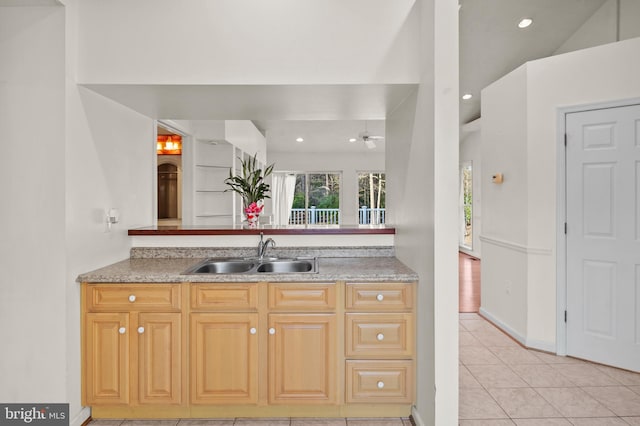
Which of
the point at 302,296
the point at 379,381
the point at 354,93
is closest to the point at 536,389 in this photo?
the point at 379,381

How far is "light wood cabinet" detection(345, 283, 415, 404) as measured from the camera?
2.20 meters

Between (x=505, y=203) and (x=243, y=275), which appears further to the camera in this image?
(x=505, y=203)

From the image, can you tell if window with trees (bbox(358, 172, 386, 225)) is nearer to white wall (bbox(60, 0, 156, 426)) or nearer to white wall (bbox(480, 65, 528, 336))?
white wall (bbox(480, 65, 528, 336))

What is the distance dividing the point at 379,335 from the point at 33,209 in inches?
83.1

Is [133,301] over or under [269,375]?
over

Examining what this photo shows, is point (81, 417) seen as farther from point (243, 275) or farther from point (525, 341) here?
point (525, 341)

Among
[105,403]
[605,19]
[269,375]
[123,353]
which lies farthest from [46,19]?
[605,19]

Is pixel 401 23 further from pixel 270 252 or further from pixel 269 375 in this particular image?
pixel 269 375

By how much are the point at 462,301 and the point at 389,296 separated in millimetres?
3127

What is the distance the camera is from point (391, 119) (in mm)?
2920

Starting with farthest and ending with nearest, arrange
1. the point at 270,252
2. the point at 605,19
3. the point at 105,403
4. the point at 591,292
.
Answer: the point at 605,19 → the point at 591,292 → the point at 270,252 → the point at 105,403

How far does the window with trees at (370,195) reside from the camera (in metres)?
9.84

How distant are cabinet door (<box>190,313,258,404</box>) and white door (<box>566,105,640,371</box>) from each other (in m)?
2.77

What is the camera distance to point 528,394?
257 centimetres
